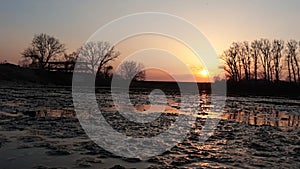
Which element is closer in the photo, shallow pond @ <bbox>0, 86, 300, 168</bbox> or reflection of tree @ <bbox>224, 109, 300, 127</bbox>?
shallow pond @ <bbox>0, 86, 300, 168</bbox>

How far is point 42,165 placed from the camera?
8273 millimetres

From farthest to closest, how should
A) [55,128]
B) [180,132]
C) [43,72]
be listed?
1. [43,72]
2. [180,132]
3. [55,128]

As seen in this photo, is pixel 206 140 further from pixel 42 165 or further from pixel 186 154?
pixel 42 165

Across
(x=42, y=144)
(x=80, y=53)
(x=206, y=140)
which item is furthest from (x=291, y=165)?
(x=80, y=53)

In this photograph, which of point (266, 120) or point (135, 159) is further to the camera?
point (266, 120)

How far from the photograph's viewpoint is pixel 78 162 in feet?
28.7

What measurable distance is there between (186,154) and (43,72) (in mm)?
86622

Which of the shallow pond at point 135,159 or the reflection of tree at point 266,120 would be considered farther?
the reflection of tree at point 266,120

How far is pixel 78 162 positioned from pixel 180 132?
23.5ft

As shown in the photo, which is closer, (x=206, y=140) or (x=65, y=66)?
(x=206, y=140)

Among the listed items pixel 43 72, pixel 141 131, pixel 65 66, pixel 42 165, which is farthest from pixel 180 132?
pixel 65 66

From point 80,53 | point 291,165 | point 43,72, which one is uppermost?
point 80,53

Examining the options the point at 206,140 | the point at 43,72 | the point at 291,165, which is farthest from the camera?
the point at 43,72

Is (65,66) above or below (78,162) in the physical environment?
above
